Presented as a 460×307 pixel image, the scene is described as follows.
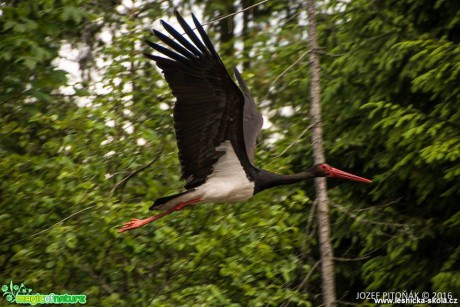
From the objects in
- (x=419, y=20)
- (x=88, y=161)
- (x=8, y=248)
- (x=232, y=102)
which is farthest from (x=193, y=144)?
(x=419, y=20)

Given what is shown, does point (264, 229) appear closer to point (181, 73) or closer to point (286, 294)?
point (286, 294)

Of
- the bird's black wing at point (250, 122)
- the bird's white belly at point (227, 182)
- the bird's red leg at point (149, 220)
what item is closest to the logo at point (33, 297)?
the bird's red leg at point (149, 220)

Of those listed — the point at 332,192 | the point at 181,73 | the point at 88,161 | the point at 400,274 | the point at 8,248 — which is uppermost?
the point at 181,73

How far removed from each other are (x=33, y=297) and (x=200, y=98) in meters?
1.61

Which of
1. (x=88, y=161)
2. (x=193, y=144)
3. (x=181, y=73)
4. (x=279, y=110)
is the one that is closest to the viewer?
(x=181, y=73)

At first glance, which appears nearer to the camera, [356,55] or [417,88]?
[417,88]

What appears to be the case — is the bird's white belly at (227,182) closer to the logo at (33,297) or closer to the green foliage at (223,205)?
the green foliage at (223,205)

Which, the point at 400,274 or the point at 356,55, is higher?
the point at 356,55

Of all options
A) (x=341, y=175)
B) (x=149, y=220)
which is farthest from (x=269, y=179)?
(x=149, y=220)

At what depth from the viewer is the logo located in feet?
18.2

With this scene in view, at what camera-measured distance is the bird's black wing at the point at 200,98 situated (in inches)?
207

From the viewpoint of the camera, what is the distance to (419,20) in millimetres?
6652

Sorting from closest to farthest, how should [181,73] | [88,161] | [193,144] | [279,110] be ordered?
[181,73] < [193,144] < [88,161] < [279,110]

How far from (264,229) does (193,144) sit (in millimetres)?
791
